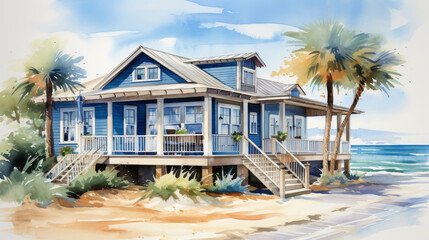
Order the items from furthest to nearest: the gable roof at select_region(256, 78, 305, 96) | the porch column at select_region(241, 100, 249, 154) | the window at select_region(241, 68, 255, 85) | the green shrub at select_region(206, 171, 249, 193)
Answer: the gable roof at select_region(256, 78, 305, 96) < the window at select_region(241, 68, 255, 85) < the porch column at select_region(241, 100, 249, 154) < the green shrub at select_region(206, 171, 249, 193)

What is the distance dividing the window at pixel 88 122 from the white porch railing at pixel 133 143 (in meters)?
2.43

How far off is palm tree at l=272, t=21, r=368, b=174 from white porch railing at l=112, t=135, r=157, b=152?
8.86m

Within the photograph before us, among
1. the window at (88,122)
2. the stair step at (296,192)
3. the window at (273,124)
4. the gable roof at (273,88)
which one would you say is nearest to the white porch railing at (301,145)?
the window at (273,124)

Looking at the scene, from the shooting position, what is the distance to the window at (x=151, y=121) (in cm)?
2438

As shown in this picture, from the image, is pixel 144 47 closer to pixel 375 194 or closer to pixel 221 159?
pixel 221 159

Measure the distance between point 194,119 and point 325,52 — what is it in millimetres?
7506

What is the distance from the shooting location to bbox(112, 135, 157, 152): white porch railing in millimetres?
21969

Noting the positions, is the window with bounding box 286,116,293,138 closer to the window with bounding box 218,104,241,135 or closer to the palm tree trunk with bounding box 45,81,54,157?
the window with bounding box 218,104,241,135

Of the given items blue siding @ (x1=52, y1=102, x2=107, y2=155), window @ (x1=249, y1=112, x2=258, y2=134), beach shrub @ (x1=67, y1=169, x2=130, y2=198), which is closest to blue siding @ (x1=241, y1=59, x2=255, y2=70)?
window @ (x1=249, y1=112, x2=258, y2=134)

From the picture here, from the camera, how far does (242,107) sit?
76.5 ft

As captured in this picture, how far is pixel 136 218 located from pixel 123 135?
9.29 meters

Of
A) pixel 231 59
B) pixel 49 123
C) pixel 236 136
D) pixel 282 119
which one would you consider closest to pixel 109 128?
pixel 49 123

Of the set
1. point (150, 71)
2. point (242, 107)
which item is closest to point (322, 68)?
point (242, 107)

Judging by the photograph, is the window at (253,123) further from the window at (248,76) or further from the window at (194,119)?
Result: the window at (194,119)
